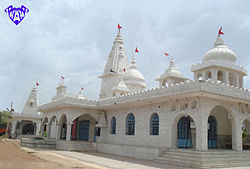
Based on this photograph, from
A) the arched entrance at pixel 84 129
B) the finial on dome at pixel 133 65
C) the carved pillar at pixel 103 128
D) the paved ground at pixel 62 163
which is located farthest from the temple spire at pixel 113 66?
the paved ground at pixel 62 163

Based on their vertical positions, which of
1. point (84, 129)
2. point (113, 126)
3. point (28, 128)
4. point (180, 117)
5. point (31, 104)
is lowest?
point (28, 128)

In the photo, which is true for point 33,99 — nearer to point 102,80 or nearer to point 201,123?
point 102,80

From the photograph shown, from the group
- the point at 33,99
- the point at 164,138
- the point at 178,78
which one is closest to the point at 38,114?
the point at 33,99

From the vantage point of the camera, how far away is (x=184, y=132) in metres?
16.6

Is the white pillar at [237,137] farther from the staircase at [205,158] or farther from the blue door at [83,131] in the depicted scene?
the blue door at [83,131]

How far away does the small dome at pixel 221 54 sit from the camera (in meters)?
18.3

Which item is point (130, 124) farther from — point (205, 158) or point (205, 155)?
point (205, 158)

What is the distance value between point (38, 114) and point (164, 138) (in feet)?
86.4

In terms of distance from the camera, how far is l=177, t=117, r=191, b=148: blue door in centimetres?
1631

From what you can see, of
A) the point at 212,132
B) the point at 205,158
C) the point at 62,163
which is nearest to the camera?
the point at 62,163

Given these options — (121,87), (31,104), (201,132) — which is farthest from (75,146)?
(31,104)

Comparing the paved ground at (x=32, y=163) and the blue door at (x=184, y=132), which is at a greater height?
the blue door at (x=184, y=132)

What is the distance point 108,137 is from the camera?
72.1 ft

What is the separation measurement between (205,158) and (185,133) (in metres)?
4.28
